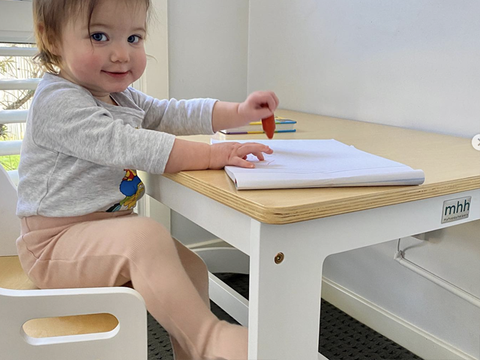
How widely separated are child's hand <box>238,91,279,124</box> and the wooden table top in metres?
0.11

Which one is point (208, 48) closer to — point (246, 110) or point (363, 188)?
point (246, 110)

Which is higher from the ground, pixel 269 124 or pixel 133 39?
pixel 133 39

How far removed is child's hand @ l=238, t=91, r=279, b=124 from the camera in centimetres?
89

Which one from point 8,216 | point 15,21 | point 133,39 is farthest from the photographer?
point 15,21

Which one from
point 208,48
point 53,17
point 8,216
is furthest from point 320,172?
point 208,48

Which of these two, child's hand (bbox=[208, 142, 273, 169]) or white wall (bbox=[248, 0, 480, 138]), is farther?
white wall (bbox=[248, 0, 480, 138])

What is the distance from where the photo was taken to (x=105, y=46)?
0.80 metres

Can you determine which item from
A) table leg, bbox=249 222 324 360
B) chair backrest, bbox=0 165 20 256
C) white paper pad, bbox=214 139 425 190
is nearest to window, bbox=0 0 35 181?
chair backrest, bbox=0 165 20 256

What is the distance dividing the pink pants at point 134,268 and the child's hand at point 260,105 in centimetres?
28

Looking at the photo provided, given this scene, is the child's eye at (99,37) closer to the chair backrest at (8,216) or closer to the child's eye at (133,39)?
the child's eye at (133,39)

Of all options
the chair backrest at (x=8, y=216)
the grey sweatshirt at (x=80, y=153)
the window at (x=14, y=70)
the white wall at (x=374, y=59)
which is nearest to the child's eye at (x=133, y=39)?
the grey sweatshirt at (x=80, y=153)

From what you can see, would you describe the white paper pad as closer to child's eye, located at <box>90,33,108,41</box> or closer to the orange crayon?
the orange crayon

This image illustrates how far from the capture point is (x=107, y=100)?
907 millimetres

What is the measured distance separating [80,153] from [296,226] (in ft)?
1.19
